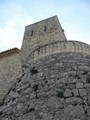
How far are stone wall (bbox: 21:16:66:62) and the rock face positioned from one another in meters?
5.77

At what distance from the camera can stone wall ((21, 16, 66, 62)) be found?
11.1 m

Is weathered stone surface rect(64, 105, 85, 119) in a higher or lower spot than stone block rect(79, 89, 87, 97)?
lower

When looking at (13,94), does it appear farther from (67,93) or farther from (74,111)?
(74,111)

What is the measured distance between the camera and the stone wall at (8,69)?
1047 centimetres

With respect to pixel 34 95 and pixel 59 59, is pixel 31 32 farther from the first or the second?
pixel 34 95

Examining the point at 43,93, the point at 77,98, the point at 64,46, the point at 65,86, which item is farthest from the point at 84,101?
→ the point at 64,46

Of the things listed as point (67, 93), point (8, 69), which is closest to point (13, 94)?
point (67, 93)

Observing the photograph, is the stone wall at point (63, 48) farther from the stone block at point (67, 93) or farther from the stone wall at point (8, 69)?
the stone wall at point (8, 69)

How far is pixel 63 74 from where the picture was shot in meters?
4.47

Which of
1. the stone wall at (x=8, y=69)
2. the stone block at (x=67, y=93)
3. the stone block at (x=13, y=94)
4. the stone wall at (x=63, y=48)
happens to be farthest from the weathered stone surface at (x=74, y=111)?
the stone wall at (x=8, y=69)

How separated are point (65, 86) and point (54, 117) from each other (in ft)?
2.79

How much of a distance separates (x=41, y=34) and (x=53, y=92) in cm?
814

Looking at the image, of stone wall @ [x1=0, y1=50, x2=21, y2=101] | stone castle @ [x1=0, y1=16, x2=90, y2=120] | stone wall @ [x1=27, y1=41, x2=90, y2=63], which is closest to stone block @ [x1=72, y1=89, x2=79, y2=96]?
stone castle @ [x1=0, y1=16, x2=90, y2=120]

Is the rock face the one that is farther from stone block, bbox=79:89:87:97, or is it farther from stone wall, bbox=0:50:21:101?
stone wall, bbox=0:50:21:101
